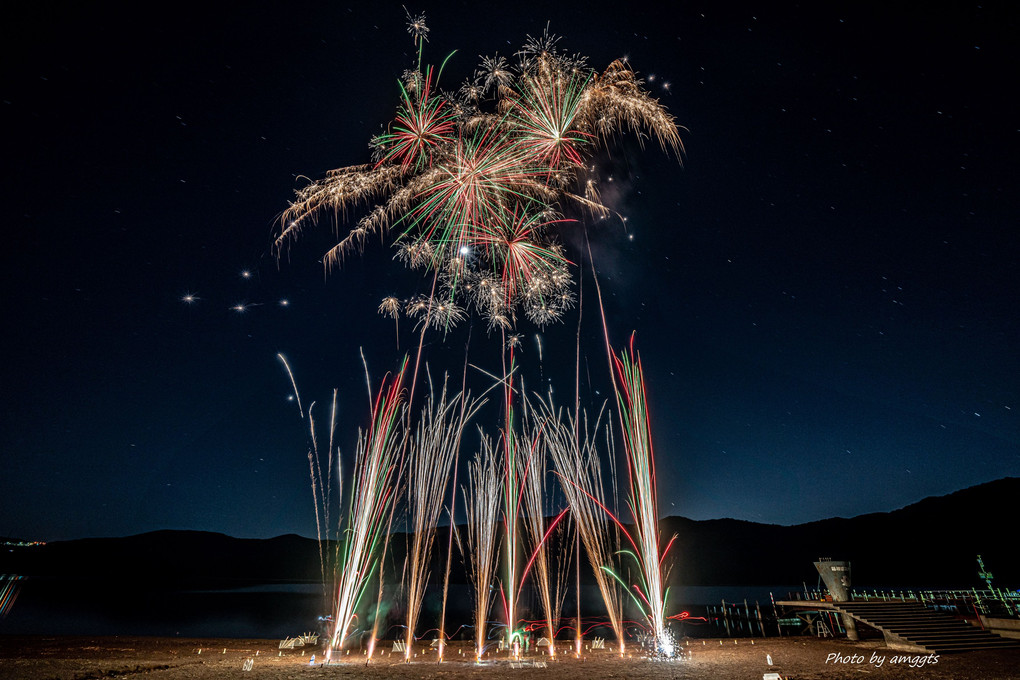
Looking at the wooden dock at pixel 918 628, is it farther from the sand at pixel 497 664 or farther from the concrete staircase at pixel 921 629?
the sand at pixel 497 664

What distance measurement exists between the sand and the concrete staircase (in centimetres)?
65

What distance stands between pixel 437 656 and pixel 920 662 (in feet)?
48.9

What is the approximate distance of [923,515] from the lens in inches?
6457

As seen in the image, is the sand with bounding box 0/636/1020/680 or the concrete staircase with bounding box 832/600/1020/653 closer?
the sand with bounding box 0/636/1020/680

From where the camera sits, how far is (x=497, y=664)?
15.6m

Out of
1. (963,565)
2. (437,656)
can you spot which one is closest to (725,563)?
(963,565)

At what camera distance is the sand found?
1345 cm

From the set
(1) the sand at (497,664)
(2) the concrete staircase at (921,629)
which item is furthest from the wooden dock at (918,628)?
(1) the sand at (497,664)

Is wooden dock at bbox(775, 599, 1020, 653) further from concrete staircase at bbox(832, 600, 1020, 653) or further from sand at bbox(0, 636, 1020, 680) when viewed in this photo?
sand at bbox(0, 636, 1020, 680)

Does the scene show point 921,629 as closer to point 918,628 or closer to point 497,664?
point 918,628

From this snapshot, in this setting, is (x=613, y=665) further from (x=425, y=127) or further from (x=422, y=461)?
(x=425, y=127)

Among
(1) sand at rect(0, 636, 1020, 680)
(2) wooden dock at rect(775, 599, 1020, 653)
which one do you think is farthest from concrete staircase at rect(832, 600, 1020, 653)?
(1) sand at rect(0, 636, 1020, 680)

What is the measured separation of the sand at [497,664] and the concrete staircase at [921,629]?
0.65 m

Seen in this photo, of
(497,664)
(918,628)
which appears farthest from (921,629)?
(497,664)
